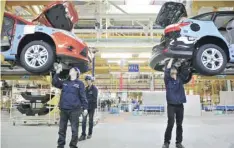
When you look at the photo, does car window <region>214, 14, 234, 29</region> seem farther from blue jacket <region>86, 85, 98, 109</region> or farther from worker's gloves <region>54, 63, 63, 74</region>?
blue jacket <region>86, 85, 98, 109</region>

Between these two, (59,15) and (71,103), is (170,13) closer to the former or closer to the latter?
(59,15)

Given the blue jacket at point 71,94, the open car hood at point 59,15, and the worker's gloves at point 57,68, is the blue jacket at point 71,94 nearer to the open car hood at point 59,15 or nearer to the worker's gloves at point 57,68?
the worker's gloves at point 57,68

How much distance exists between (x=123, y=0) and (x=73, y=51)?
5315 mm

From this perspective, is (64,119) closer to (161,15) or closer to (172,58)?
(172,58)

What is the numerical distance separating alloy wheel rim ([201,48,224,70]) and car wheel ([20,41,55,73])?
271cm

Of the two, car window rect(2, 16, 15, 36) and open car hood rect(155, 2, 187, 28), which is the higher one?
open car hood rect(155, 2, 187, 28)

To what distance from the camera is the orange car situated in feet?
17.0

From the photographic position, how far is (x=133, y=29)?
1162 cm

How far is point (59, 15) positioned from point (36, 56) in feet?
2.86

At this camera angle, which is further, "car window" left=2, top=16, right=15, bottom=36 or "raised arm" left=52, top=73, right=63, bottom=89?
"car window" left=2, top=16, right=15, bottom=36

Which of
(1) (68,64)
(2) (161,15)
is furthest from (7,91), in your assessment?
(2) (161,15)

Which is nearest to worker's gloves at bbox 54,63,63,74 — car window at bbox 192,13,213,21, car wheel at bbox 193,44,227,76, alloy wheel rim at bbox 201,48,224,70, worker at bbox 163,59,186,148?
worker at bbox 163,59,186,148

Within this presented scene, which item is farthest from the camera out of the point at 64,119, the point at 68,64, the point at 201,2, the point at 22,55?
the point at 68,64

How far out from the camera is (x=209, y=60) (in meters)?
5.05
